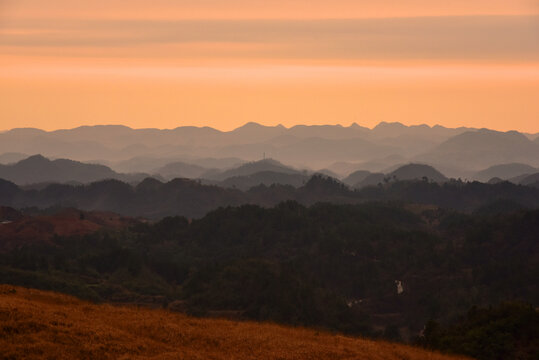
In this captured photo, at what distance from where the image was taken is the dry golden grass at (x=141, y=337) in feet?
143

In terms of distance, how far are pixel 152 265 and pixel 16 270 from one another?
129 ft

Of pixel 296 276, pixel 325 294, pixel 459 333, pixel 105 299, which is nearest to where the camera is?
pixel 459 333

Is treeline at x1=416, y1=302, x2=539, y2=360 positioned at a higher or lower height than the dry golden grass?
lower

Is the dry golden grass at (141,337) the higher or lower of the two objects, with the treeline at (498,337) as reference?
higher

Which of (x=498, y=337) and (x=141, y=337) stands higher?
(x=141, y=337)

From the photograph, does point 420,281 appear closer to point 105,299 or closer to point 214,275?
point 214,275

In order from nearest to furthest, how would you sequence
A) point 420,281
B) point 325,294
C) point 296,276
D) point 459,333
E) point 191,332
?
1. point 191,332
2. point 459,333
3. point 325,294
4. point 296,276
5. point 420,281

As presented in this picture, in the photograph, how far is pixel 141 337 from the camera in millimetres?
48156

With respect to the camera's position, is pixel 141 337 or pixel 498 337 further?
pixel 498 337

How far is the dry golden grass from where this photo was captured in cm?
4372

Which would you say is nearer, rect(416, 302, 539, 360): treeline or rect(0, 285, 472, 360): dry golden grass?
rect(0, 285, 472, 360): dry golden grass

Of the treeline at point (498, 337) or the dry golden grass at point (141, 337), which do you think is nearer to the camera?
the dry golden grass at point (141, 337)

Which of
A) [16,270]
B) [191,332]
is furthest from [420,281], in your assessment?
[191,332]

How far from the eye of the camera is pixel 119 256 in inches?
7598
